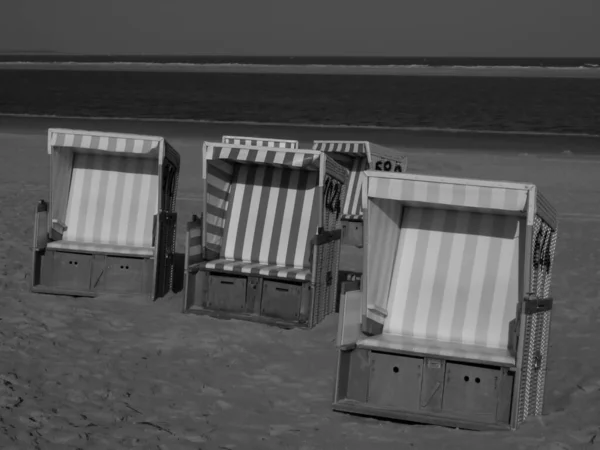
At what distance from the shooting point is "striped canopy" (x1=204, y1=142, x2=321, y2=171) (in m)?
9.10

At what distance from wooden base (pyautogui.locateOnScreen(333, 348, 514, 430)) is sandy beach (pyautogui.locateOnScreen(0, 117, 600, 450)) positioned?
11 cm

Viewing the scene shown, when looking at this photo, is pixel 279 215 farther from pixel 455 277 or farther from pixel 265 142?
pixel 265 142

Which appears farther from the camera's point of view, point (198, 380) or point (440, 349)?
point (198, 380)

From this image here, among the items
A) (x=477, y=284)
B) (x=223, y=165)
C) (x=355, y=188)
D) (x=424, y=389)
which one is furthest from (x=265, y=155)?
(x=355, y=188)

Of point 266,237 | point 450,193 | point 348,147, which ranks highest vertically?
point 348,147

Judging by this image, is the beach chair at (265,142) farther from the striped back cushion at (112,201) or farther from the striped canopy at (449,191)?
the striped canopy at (449,191)

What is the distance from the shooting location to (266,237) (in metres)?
9.73

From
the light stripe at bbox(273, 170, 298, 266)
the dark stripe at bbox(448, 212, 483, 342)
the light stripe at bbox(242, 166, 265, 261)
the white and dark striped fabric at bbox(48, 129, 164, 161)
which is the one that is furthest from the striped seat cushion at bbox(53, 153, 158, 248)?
the dark stripe at bbox(448, 212, 483, 342)

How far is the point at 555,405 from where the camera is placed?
7.28 meters

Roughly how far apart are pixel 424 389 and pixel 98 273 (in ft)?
13.6

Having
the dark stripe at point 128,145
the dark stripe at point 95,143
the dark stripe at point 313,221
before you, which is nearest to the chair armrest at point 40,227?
the dark stripe at point 95,143

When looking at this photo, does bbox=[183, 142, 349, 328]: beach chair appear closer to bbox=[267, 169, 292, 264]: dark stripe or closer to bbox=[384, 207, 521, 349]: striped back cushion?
bbox=[267, 169, 292, 264]: dark stripe

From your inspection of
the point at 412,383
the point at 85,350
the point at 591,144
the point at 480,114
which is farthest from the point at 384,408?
the point at 480,114

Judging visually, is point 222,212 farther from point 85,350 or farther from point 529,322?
point 529,322
